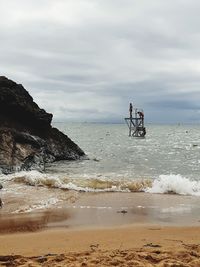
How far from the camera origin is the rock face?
23066 mm

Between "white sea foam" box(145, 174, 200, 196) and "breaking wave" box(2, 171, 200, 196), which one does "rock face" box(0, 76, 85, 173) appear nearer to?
"breaking wave" box(2, 171, 200, 196)

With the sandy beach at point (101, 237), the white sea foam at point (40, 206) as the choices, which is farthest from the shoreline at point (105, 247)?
the white sea foam at point (40, 206)

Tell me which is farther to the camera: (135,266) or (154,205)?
(154,205)

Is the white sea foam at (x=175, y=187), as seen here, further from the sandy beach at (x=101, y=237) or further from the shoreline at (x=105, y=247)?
the shoreline at (x=105, y=247)

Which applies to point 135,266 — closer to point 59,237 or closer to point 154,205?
point 59,237

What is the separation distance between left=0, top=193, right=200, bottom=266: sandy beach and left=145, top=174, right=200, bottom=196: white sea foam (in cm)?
290

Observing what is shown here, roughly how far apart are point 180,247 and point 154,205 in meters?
5.58

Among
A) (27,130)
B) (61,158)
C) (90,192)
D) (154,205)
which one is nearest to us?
(154,205)

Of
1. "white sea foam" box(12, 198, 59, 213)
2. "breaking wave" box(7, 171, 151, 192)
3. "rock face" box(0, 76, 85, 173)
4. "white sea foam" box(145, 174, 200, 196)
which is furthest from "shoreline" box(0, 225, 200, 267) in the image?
"rock face" box(0, 76, 85, 173)

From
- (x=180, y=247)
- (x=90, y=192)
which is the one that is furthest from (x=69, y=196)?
(x=180, y=247)

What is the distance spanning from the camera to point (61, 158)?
3000cm

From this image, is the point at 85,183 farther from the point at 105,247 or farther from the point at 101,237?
the point at 105,247

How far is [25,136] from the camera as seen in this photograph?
24984mm

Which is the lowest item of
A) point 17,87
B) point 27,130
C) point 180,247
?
point 180,247
